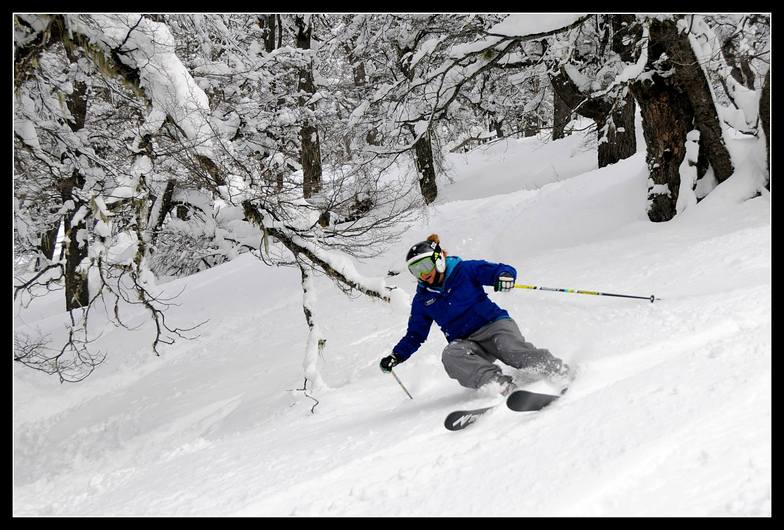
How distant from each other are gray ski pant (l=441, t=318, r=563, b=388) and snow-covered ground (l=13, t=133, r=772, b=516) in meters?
0.20

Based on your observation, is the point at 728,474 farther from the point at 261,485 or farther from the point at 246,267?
the point at 246,267

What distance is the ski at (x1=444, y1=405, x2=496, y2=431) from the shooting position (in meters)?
3.54

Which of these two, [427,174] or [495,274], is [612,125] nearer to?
[427,174]

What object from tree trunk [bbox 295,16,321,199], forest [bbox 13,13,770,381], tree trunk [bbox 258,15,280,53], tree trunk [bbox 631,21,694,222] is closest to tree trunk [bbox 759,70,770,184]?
forest [bbox 13,13,770,381]

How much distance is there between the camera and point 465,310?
4746mm

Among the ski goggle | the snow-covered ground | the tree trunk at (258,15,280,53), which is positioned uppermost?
the tree trunk at (258,15,280,53)

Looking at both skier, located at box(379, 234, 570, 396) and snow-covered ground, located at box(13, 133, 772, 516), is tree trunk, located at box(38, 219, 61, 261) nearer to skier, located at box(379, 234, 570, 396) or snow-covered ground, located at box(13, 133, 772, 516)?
snow-covered ground, located at box(13, 133, 772, 516)

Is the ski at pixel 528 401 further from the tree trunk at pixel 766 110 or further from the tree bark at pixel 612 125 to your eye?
the tree bark at pixel 612 125

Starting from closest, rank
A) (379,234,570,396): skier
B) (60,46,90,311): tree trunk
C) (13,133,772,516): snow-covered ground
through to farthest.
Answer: (13,133,772,516): snow-covered ground → (379,234,570,396): skier → (60,46,90,311): tree trunk

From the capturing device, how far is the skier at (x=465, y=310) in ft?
14.6

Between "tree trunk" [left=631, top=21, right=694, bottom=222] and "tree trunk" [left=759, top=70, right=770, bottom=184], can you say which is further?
"tree trunk" [left=631, top=21, right=694, bottom=222]

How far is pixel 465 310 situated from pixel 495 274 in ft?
1.26

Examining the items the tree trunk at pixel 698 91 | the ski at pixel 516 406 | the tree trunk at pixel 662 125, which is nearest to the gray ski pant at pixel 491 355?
the ski at pixel 516 406

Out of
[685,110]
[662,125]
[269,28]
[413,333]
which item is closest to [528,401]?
[413,333]
